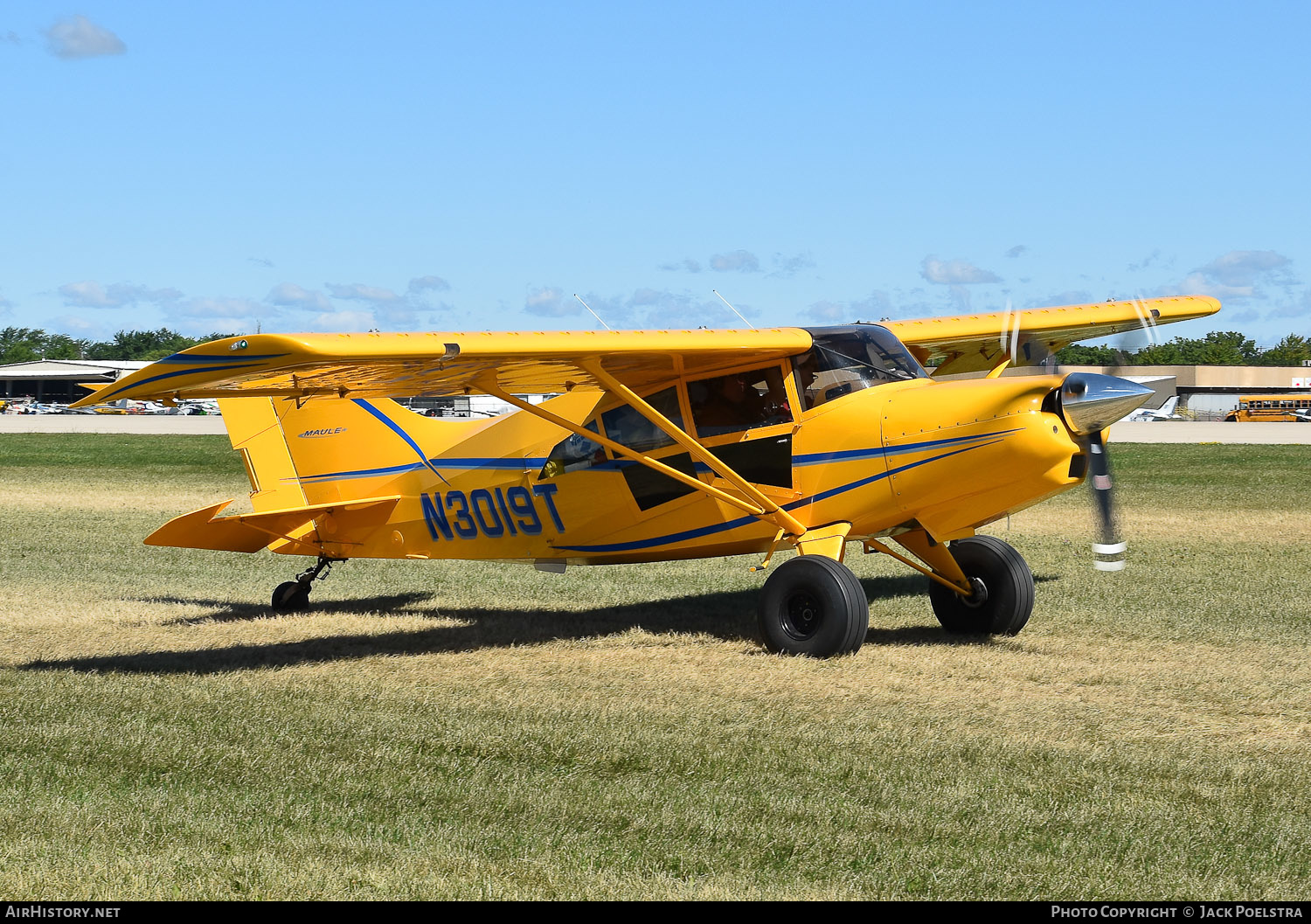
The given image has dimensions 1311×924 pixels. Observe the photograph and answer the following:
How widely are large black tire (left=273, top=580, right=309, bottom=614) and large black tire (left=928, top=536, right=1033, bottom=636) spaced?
6.20 m

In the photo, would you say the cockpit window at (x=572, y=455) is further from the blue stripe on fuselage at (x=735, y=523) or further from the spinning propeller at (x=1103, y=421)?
the spinning propeller at (x=1103, y=421)

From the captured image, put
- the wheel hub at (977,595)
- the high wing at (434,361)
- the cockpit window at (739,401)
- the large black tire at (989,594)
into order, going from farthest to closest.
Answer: the wheel hub at (977,595) → the large black tire at (989,594) → the cockpit window at (739,401) → the high wing at (434,361)

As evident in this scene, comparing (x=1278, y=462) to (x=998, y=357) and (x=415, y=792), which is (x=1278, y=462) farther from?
(x=415, y=792)

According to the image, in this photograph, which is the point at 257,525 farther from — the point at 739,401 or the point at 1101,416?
the point at 1101,416

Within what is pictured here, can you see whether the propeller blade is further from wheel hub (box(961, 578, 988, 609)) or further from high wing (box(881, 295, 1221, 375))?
high wing (box(881, 295, 1221, 375))

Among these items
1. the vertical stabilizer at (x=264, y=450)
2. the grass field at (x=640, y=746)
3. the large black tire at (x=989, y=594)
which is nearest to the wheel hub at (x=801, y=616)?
the grass field at (x=640, y=746)

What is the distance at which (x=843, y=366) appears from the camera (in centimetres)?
1007

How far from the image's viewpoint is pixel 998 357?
13555 millimetres

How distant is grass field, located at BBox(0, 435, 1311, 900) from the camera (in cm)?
499

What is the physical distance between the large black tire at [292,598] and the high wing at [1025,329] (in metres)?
6.31

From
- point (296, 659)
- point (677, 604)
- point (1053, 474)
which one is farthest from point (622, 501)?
point (1053, 474)

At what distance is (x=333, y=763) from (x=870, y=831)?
286 cm

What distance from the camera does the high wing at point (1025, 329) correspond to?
40.4 feet

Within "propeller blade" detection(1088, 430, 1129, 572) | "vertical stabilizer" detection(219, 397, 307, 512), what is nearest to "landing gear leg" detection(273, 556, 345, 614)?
"vertical stabilizer" detection(219, 397, 307, 512)
